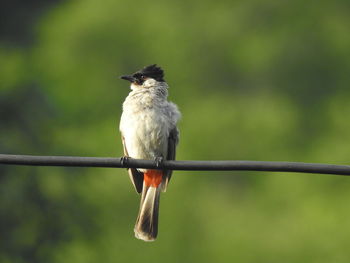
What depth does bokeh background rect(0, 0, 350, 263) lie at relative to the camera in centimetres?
853

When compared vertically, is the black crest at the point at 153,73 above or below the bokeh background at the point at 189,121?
above

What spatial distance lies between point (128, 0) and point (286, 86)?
20.7ft

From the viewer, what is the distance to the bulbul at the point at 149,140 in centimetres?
607

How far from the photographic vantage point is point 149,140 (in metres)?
6.08

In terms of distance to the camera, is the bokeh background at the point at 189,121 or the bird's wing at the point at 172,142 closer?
the bird's wing at the point at 172,142

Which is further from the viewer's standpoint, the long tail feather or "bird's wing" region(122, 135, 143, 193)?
"bird's wing" region(122, 135, 143, 193)

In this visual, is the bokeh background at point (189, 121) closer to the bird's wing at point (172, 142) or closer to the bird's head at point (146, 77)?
the bird's head at point (146, 77)

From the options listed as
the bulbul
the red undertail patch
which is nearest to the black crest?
the bulbul

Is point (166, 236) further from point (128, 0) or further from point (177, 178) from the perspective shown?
point (128, 0)

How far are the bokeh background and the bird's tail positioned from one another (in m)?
2.07

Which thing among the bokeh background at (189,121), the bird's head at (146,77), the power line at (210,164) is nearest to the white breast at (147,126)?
the bird's head at (146,77)

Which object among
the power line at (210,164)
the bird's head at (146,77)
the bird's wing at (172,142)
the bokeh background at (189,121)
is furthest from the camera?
the bokeh background at (189,121)

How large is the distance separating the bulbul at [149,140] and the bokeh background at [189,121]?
2.10 m

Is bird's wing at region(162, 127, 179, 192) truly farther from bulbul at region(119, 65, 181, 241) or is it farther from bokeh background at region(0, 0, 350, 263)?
bokeh background at region(0, 0, 350, 263)
